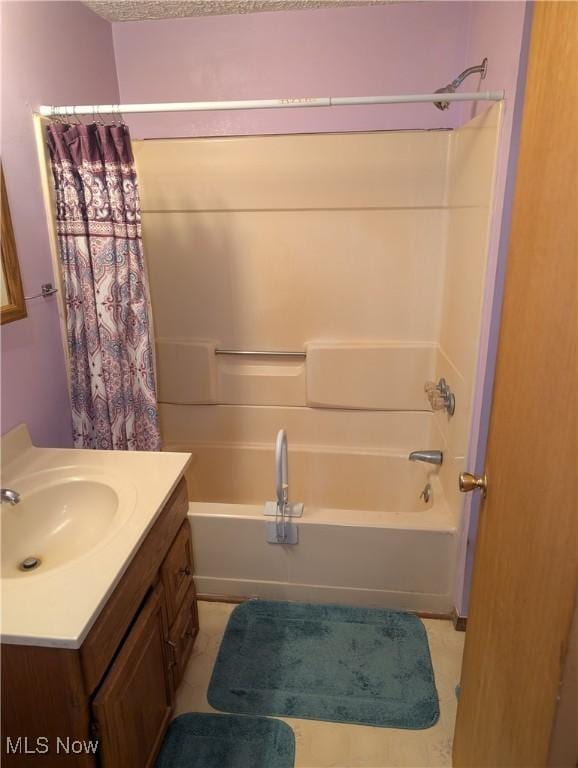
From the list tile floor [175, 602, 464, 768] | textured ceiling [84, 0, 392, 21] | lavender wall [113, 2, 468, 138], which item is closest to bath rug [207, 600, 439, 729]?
tile floor [175, 602, 464, 768]

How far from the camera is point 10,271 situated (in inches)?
Answer: 60.6

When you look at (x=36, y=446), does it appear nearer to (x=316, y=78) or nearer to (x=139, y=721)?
(x=139, y=721)

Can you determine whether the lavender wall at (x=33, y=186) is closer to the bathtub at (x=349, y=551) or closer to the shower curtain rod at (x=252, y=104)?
the shower curtain rod at (x=252, y=104)

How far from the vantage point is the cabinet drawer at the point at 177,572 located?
1.55 meters

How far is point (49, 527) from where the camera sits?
146cm

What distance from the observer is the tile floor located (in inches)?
61.9

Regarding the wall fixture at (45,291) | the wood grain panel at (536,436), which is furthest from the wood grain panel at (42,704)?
the wall fixture at (45,291)

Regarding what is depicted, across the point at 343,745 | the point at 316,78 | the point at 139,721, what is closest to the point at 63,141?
the point at 316,78

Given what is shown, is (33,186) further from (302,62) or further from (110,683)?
(110,683)

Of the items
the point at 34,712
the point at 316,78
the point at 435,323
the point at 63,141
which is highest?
the point at 316,78

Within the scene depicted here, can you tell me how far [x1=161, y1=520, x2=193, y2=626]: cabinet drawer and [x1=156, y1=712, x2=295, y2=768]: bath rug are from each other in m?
0.38

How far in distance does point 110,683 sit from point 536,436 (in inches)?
40.1

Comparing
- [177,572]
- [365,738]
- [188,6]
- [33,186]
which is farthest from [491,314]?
[188,6]

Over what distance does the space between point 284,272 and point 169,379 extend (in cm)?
83
